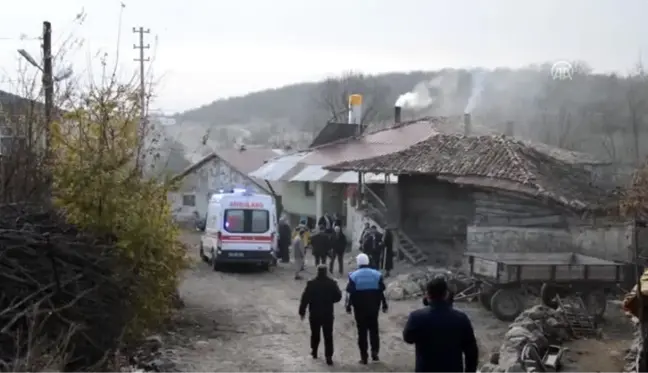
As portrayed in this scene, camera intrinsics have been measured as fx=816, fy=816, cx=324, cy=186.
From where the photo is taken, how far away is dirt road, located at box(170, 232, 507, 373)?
41.0ft

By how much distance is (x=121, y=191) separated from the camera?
13.0 m

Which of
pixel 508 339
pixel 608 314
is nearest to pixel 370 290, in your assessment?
pixel 508 339

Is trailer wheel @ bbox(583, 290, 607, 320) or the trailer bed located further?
trailer wheel @ bbox(583, 290, 607, 320)

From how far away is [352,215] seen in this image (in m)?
34.0

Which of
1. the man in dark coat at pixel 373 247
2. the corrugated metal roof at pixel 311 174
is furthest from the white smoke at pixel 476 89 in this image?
the man in dark coat at pixel 373 247

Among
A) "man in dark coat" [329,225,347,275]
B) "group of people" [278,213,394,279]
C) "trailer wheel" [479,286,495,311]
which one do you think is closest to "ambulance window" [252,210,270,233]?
"group of people" [278,213,394,279]

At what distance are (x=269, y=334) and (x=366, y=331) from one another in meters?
2.97

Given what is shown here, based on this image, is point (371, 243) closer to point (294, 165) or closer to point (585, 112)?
point (294, 165)

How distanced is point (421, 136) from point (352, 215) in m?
6.13

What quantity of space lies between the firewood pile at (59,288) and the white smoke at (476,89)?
45441 millimetres

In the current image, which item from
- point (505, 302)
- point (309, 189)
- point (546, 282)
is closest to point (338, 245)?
point (505, 302)

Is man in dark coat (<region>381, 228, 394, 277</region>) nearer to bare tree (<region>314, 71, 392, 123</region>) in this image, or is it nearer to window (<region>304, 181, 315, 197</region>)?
window (<region>304, 181, 315, 197</region>)

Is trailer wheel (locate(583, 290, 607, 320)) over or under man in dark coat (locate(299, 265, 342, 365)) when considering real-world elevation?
under

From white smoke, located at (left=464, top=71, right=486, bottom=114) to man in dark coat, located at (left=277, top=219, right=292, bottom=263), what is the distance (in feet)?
98.6
